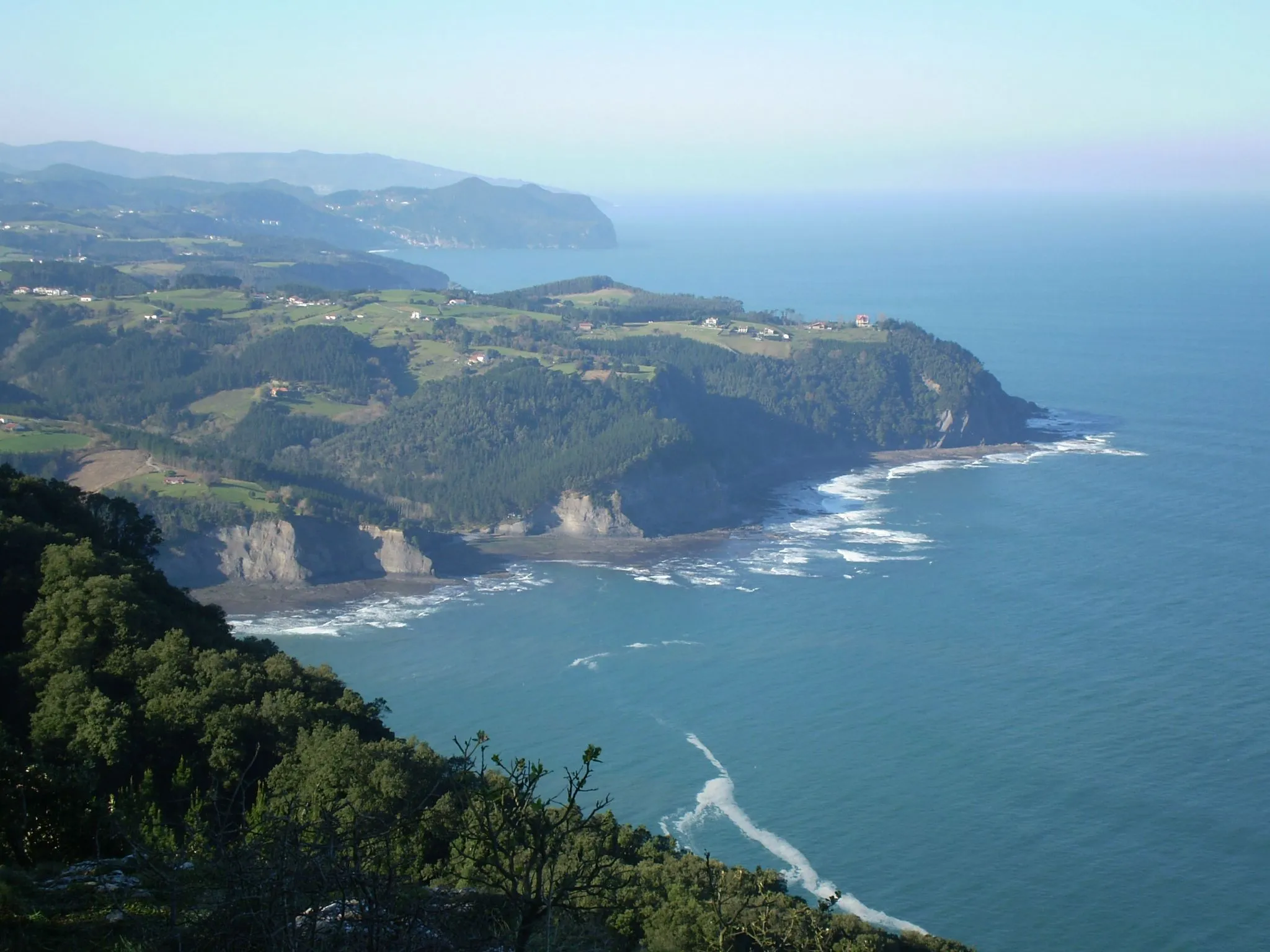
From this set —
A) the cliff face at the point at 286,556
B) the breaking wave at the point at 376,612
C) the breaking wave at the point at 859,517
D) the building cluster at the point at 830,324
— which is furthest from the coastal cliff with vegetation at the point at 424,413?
the breaking wave at the point at 376,612

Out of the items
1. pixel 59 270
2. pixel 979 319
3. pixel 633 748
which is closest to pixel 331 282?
pixel 59 270

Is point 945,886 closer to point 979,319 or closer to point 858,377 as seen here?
point 858,377

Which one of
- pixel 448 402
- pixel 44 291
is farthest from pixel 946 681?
pixel 44 291

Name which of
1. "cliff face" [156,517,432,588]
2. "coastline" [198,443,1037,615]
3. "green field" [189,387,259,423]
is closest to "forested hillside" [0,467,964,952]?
"coastline" [198,443,1037,615]

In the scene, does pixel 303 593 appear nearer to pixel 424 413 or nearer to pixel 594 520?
pixel 594 520

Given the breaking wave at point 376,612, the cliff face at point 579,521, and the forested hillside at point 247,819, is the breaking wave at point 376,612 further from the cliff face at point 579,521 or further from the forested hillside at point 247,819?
the forested hillside at point 247,819
